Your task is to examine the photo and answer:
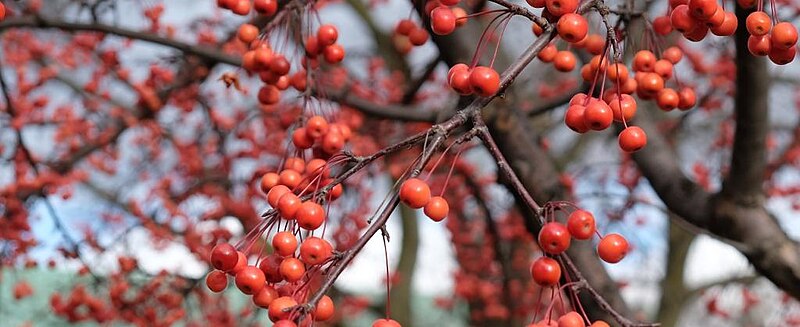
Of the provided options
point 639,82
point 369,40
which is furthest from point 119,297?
point 369,40

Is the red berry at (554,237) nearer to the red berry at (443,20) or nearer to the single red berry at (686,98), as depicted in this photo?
the red berry at (443,20)

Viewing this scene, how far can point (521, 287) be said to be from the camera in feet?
23.1

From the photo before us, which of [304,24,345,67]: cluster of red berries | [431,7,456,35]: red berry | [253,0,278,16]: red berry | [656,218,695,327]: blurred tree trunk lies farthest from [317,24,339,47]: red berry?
[656,218,695,327]: blurred tree trunk

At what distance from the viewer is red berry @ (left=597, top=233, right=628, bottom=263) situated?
1327 millimetres

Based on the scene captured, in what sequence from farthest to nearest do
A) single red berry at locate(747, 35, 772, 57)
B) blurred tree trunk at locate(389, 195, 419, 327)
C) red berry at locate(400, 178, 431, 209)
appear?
1. blurred tree trunk at locate(389, 195, 419, 327)
2. single red berry at locate(747, 35, 772, 57)
3. red berry at locate(400, 178, 431, 209)

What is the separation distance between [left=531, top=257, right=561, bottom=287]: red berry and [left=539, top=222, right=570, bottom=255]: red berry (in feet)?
0.09

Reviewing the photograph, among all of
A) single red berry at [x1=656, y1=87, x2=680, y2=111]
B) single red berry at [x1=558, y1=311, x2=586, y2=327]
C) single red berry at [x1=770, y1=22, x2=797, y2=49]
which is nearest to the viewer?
single red berry at [x1=558, y1=311, x2=586, y2=327]

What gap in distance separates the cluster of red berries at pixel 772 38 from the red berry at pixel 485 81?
57cm

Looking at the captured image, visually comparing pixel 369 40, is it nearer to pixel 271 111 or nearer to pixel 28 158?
pixel 271 111

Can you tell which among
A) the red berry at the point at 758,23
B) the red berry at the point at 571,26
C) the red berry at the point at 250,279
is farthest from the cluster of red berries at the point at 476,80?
the red berry at the point at 758,23

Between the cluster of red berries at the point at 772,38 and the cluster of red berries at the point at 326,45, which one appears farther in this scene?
the cluster of red berries at the point at 326,45

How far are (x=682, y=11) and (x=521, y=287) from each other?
18.5 feet

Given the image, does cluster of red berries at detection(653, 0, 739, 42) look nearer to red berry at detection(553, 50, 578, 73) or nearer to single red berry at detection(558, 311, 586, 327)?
red berry at detection(553, 50, 578, 73)

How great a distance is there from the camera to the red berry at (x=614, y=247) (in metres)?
1.33
